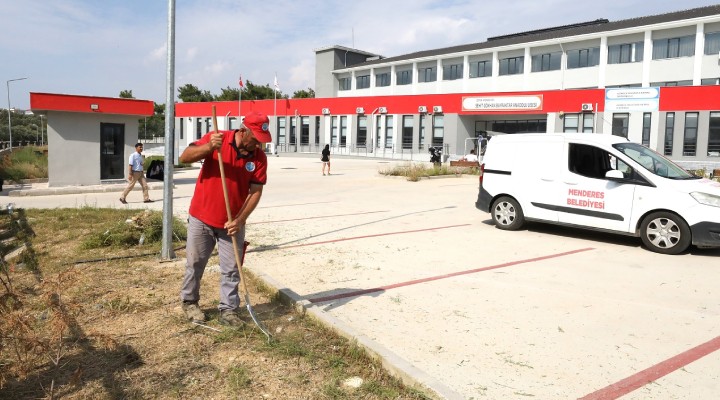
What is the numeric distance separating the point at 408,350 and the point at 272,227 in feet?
20.5

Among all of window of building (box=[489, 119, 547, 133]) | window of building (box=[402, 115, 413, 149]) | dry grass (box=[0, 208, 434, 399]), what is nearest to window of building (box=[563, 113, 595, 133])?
window of building (box=[489, 119, 547, 133])

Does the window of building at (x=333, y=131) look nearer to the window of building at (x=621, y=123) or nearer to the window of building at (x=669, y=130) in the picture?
the window of building at (x=621, y=123)

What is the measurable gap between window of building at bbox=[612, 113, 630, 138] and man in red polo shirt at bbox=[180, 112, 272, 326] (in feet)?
121

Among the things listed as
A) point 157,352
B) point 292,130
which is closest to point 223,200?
point 157,352

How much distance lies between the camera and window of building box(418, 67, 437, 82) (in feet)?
191

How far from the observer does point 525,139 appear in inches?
389

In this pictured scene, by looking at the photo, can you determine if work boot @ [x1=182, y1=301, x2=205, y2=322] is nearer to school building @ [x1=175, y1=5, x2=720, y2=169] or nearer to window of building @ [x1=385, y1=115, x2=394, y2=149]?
school building @ [x1=175, y1=5, x2=720, y2=169]

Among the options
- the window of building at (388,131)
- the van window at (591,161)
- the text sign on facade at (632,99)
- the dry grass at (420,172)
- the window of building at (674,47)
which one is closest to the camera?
the van window at (591,161)

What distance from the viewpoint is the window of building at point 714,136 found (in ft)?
109

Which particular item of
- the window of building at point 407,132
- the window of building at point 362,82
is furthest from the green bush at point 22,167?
the window of building at point 362,82

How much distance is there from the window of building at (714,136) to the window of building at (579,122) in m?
6.77

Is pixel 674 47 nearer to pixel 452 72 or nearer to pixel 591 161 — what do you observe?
pixel 452 72

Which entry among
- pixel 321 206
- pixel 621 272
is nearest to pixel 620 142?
pixel 621 272

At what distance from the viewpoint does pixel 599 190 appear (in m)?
8.70
